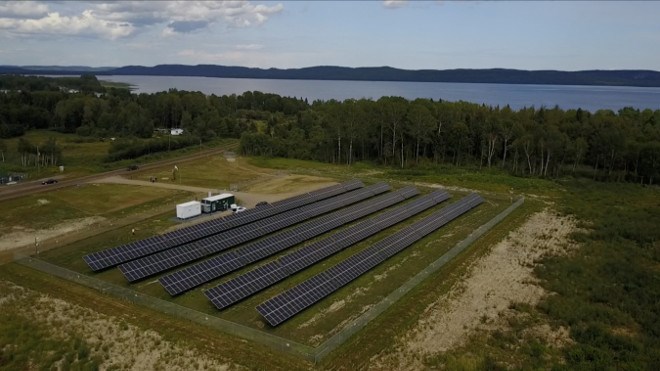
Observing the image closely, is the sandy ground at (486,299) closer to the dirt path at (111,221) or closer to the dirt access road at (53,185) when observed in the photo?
A: the dirt path at (111,221)

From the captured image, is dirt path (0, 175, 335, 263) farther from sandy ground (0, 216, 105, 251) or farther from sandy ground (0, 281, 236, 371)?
sandy ground (0, 281, 236, 371)

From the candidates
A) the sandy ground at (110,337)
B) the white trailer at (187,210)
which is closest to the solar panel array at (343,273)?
the sandy ground at (110,337)

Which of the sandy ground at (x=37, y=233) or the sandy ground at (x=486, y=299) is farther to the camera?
the sandy ground at (x=37, y=233)

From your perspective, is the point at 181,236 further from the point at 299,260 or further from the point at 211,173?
the point at 211,173

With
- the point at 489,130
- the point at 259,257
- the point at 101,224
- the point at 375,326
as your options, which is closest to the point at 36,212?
the point at 101,224

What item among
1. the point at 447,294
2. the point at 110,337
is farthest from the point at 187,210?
the point at 447,294

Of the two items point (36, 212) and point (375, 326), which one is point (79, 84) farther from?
point (375, 326)
